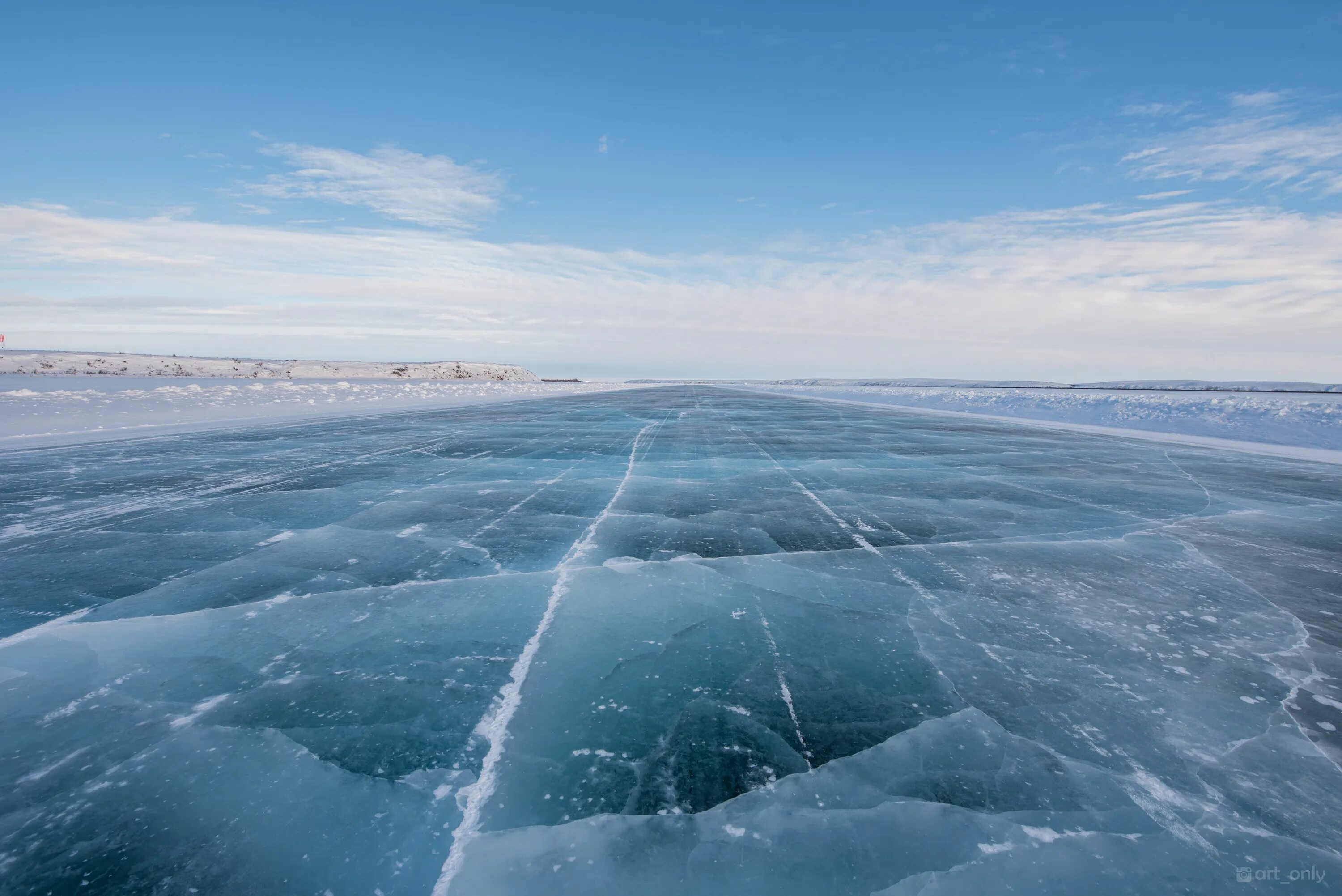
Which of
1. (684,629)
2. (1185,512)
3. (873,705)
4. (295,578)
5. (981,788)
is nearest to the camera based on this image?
(981,788)

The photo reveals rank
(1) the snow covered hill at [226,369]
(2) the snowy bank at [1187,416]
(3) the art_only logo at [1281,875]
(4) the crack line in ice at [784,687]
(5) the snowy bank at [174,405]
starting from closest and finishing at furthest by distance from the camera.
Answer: (3) the art_only logo at [1281,875]
(4) the crack line in ice at [784,687]
(5) the snowy bank at [174,405]
(2) the snowy bank at [1187,416]
(1) the snow covered hill at [226,369]

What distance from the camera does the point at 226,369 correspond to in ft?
263

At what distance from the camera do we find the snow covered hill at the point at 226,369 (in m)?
65.5

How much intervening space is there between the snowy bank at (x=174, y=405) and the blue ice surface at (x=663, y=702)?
32.1 feet

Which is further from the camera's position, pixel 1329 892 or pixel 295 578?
pixel 295 578

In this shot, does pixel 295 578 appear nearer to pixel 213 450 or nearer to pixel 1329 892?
pixel 1329 892

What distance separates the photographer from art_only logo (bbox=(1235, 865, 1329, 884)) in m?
1.95

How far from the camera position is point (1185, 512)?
22.7 ft

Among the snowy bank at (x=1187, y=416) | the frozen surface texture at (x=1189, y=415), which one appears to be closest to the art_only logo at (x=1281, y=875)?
the snowy bank at (x=1187, y=416)

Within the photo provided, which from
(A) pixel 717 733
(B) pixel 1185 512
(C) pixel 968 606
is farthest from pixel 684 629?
(B) pixel 1185 512

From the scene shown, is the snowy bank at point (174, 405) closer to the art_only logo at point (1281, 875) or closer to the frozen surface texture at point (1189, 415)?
the art_only logo at point (1281, 875)

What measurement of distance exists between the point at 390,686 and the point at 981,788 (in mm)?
2715

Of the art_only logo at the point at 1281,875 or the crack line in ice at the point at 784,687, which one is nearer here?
the art_only logo at the point at 1281,875

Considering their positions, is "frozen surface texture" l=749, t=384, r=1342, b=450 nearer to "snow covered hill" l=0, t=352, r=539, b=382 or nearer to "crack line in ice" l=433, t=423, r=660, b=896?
"crack line in ice" l=433, t=423, r=660, b=896
